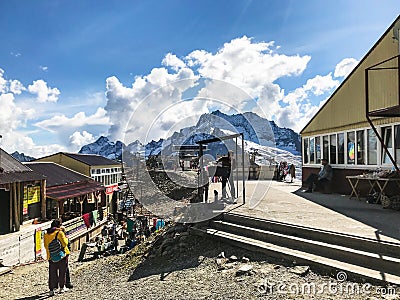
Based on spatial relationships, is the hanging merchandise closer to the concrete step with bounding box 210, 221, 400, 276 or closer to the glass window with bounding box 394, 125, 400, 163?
the concrete step with bounding box 210, 221, 400, 276

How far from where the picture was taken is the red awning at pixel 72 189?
2322 centimetres

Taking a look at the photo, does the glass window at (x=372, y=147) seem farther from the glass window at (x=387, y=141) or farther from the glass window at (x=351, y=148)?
the glass window at (x=351, y=148)

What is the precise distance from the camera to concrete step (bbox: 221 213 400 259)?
530 cm

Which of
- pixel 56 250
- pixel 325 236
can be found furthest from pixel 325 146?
pixel 56 250

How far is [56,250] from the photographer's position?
7570 millimetres

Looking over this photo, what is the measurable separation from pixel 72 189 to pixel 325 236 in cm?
→ 2348

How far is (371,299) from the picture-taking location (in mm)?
4191

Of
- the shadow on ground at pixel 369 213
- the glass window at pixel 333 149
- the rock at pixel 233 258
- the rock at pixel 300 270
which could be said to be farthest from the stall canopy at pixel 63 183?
the rock at pixel 300 270

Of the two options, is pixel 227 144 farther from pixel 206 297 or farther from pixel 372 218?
pixel 206 297

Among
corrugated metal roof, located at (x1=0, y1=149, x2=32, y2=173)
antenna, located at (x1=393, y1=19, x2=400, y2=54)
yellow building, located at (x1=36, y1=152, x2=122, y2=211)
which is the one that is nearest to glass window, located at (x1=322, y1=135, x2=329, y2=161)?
antenna, located at (x1=393, y1=19, x2=400, y2=54)

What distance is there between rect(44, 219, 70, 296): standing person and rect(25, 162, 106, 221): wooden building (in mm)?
15635

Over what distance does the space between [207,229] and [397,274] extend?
14.1 feet

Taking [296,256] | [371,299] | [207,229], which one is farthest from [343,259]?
[207,229]

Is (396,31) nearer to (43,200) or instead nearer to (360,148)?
(360,148)
